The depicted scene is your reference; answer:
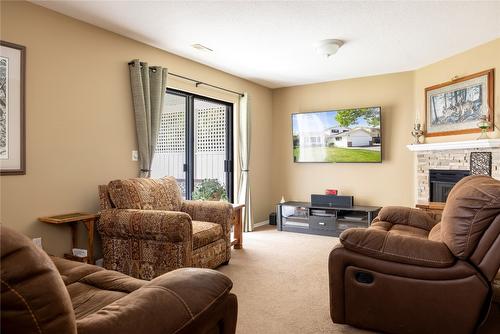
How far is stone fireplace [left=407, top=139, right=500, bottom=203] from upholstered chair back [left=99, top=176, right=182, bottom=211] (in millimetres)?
3503

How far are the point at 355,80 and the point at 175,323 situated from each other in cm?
527

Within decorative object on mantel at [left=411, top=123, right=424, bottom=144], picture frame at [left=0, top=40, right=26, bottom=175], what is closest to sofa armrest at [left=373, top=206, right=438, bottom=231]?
decorative object on mantel at [left=411, top=123, right=424, bottom=144]

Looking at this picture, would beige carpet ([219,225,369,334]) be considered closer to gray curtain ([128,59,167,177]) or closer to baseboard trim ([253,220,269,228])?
baseboard trim ([253,220,269,228])

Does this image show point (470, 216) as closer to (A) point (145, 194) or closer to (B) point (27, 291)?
(B) point (27, 291)

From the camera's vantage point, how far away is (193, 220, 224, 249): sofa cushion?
3.11 meters

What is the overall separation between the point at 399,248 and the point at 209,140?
3.56 meters

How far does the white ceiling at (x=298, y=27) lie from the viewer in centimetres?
297

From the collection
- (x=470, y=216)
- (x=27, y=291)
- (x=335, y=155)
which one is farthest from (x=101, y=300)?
(x=335, y=155)

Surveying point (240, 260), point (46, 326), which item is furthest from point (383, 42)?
point (46, 326)

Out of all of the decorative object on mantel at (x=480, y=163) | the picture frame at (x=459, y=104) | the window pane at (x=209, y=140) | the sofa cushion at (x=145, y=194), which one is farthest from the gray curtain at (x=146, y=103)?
the decorative object on mantel at (x=480, y=163)

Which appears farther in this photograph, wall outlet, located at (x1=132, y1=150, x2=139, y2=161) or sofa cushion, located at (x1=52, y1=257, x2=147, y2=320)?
wall outlet, located at (x1=132, y1=150, x2=139, y2=161)

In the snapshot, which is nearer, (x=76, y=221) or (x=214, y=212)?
(x=76, y=221)

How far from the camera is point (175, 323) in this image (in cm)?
107

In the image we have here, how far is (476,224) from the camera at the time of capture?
6.04 feet
